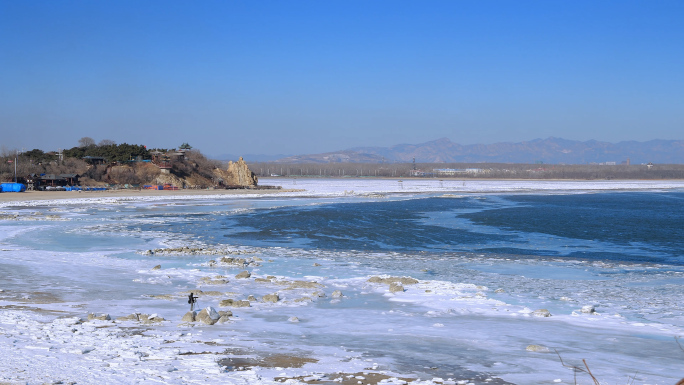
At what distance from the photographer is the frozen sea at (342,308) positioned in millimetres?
7191

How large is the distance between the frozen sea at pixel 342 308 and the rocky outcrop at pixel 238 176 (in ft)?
163

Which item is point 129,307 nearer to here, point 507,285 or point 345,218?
point 507,285

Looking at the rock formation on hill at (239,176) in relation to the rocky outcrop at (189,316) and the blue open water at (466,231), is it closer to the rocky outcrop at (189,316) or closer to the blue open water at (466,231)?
the blue open water at (466,231)

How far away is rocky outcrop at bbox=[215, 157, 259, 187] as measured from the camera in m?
74.7

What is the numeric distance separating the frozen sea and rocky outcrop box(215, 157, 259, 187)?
163 ft

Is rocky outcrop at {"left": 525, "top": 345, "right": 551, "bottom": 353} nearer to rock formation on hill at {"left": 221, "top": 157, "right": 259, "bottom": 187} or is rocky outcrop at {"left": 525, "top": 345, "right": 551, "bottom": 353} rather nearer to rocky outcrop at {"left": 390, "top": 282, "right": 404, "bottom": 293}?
rocky outcrop at {"left": 390, "top": 282, "right": 404, "bottom": 293}

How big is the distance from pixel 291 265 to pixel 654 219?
26.5 m

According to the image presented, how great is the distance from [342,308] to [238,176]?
6574 centimetres

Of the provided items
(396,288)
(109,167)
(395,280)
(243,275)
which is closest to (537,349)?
(396,288)

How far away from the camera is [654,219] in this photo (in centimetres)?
3419

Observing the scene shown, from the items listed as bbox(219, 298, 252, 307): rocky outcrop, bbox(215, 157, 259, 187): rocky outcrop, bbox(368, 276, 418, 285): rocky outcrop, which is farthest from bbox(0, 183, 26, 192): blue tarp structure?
bbox(219, 298, 252, 307): rocky outcrop

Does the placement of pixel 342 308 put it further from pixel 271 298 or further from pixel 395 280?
pixel 395 280

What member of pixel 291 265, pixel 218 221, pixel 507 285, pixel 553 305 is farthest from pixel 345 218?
pixel 553 305

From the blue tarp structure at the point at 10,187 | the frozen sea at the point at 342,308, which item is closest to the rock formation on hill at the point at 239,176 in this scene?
the blue tarp structure at the point at 10,187
